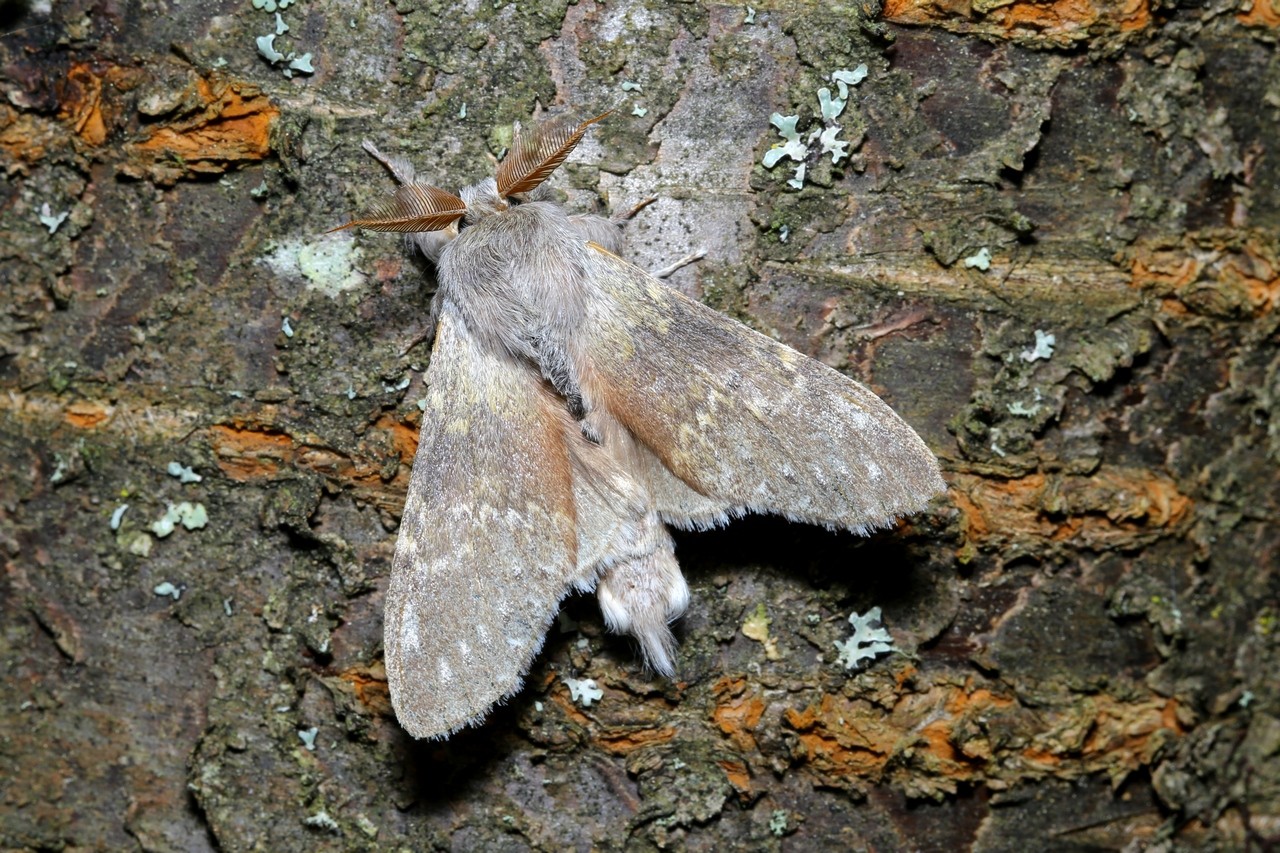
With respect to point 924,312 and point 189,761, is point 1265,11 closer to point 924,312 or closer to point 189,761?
point 924,312

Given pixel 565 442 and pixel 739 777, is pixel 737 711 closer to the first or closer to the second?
pixel 739 777

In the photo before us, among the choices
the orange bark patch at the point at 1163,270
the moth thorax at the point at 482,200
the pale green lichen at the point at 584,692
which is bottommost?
the pale green lichen at the point at 584,692

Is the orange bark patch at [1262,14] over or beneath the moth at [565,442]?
over

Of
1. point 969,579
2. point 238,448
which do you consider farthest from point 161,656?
point 969,579

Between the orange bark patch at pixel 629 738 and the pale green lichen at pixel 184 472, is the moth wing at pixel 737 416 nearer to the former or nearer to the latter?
the orange bark patch at pixel 629 738

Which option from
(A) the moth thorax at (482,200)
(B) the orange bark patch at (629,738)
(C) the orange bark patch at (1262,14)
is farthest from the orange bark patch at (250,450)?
(C) the orange bark patch at (1262,14)

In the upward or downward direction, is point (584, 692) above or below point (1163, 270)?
below

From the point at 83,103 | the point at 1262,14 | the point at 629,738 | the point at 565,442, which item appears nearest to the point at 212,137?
the point at 83,103
